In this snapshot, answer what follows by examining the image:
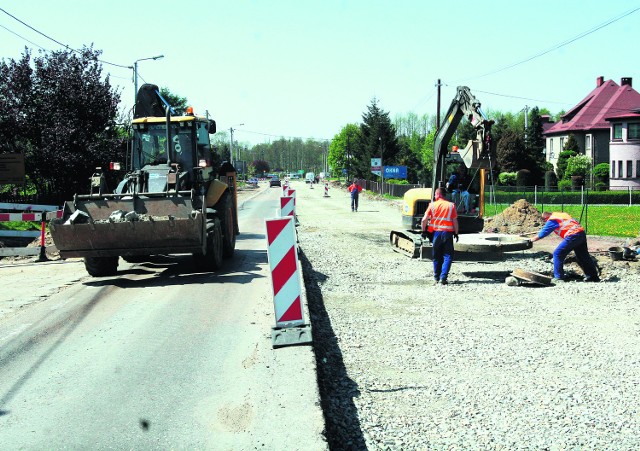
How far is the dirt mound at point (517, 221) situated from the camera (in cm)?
2291

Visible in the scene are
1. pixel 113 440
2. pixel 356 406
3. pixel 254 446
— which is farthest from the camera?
pixel 356 406

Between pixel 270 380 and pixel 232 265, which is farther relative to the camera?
pixel 232 265

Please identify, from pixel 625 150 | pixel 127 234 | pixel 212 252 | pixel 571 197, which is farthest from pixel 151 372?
pixel 625 150

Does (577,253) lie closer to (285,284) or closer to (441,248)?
(441,248)

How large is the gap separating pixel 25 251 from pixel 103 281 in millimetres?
4755

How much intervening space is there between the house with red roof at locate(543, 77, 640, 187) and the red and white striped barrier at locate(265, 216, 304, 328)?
57072mm

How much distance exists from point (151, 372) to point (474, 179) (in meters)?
12.5

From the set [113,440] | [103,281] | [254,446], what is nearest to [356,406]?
[254,446]

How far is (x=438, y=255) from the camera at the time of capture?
481 inches

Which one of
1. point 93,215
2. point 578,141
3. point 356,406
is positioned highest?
point 578,141

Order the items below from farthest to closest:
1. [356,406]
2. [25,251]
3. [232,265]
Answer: [25,251] → [232,265] → [356,406]

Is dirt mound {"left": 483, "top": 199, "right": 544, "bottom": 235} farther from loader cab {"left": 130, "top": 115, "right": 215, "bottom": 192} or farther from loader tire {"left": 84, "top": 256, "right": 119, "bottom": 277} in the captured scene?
loader tire {"left": 84, "top": 256, "right": 119, "bottom": 277}

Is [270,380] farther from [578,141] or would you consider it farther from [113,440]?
[578,141]

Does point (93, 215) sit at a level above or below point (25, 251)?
above
